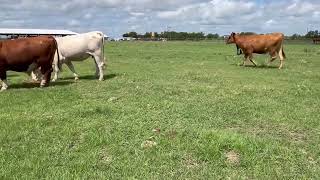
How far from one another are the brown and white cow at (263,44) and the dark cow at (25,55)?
12437mm

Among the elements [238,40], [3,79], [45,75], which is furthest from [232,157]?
[238,40]

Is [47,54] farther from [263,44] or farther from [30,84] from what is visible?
[263,44]

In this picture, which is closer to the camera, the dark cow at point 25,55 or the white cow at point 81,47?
the dark cow at point 25,55

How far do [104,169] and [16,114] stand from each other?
14.3 feet

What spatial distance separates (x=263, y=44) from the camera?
24984 millimetres

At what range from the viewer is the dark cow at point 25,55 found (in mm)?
15336

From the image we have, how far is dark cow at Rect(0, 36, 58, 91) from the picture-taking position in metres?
15.3

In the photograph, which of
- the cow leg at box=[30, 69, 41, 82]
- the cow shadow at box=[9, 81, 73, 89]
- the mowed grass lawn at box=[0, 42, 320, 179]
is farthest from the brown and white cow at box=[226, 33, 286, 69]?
the cow leg at box=[30, 69, 41, 82]

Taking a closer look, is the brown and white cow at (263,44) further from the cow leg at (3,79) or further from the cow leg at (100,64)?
the cow leg at (3,79)

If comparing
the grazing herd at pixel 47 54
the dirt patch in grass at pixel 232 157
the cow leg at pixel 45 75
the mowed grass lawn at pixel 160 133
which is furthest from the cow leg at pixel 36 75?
the dirt patch in grass at pixel 232 157

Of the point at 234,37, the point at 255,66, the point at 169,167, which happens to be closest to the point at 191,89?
the point at 169,167

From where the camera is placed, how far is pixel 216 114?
10531 millimetres

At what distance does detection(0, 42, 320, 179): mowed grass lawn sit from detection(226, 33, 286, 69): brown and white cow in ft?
34.5

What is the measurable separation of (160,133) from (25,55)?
25.9 ft
